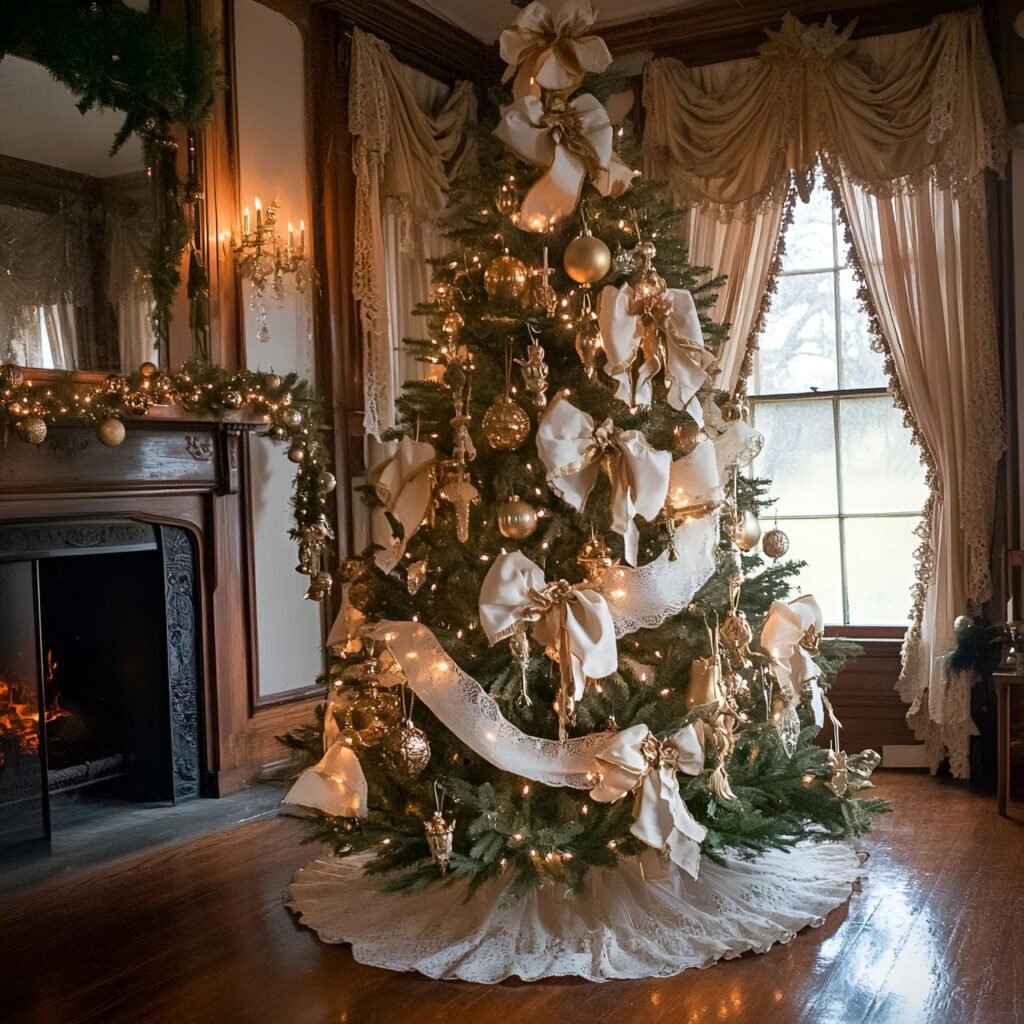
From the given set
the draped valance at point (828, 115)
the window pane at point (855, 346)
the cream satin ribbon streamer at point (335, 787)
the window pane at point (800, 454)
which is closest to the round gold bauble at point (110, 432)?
the cream satin ribbon streamer at point (335, 787)

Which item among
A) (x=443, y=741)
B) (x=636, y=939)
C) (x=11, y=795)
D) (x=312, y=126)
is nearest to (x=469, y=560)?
(x=443, y=741)

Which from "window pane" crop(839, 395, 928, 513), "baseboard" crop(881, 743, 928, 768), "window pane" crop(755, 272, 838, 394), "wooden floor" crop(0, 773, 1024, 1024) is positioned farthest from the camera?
"window pane" crop(755, 272, 838, 394)

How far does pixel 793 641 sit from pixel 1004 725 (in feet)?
3.73

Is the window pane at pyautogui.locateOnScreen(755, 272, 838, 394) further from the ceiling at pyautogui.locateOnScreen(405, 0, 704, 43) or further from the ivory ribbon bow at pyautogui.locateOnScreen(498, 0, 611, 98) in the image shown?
the ivory ribbon bow at pyautogui.locateOnScreen(498, 0, 611, 98)

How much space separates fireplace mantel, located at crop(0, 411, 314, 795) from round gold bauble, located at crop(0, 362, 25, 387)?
0.91 feet

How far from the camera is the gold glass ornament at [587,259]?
288 centimetres

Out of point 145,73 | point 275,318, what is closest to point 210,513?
point 275,318

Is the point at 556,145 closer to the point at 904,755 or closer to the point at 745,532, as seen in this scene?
the point at 745,532

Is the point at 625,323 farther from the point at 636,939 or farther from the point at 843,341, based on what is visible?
the point at 843,341

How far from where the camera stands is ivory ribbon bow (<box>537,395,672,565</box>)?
2.78 m

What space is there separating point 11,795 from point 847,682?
3.23 metres

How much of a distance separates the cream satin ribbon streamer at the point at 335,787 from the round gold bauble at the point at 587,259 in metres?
1.33

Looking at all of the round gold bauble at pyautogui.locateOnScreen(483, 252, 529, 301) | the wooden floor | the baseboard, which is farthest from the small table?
the round gold bauble at pyautogui.locateOnScreen(483, 252, 529, 301)

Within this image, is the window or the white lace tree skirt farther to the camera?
the window
